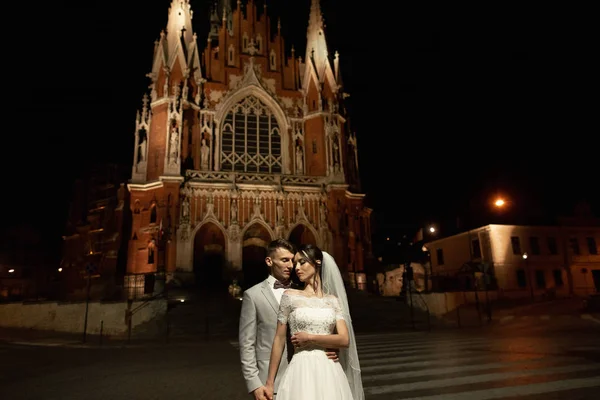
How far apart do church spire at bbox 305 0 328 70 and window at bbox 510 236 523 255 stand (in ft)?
61.3

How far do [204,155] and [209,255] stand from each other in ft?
20.1

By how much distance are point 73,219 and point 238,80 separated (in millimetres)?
23309

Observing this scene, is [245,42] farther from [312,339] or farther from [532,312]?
[312,339]

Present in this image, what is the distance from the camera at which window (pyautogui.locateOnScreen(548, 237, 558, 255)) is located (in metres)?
31.9

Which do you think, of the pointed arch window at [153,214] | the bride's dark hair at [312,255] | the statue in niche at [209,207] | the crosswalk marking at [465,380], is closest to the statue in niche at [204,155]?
the statue in niche at [209,207]

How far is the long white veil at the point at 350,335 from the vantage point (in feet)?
10.3

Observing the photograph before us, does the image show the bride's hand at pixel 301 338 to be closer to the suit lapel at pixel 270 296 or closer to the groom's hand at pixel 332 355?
the groom's hand at pixel 332 355

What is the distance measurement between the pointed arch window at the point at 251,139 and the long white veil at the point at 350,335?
2375cm

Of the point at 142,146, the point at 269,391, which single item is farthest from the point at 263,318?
the point at 142,146

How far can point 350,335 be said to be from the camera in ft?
10.4

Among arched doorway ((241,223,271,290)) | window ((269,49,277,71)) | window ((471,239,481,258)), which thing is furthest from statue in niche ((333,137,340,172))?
window ((471,239,481,258))

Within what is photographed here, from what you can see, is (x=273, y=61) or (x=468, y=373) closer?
(x=468, y=373)

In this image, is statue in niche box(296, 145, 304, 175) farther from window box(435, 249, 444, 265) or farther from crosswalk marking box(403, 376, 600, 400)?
crosswalk marking box(403, 376, 600, 400)

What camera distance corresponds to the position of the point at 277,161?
90.8 ft
